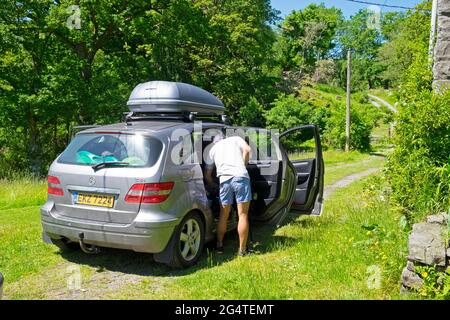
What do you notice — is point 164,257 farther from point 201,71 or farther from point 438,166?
point 201,71

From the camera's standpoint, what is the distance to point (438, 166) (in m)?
5.29

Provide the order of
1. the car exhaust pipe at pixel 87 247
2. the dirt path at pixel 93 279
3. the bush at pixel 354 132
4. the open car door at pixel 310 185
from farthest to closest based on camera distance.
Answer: the bush at pixel 354 132, the open car door at pixel 310 185, the car exhaust pipe at pixel 87 247, the dirt path at pixel 93 279

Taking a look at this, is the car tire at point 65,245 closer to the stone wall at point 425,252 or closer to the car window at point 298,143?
the stone wall at point 425,252

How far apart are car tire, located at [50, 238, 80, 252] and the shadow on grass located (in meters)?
0.07

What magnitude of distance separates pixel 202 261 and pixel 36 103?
16.2 meters

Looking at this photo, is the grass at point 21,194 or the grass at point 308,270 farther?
the grass at point 21,194

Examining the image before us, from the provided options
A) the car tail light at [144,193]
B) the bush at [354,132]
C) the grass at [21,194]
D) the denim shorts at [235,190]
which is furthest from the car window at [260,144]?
the bush at [354,132]

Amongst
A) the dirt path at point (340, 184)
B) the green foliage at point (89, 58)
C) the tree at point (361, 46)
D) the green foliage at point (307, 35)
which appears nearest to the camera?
the dirt path at point (340, 184)

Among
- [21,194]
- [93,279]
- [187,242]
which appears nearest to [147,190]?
[187,242]

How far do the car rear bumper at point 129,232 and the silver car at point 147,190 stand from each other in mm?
11

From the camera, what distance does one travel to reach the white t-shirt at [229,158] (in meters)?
5.33

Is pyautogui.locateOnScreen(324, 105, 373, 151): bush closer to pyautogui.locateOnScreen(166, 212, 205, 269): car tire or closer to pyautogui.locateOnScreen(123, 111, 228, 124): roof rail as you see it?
pyautogui.locateOnScreen(123, 111, 228, 124): roof rail

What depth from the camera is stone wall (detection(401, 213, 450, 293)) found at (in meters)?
3.69
